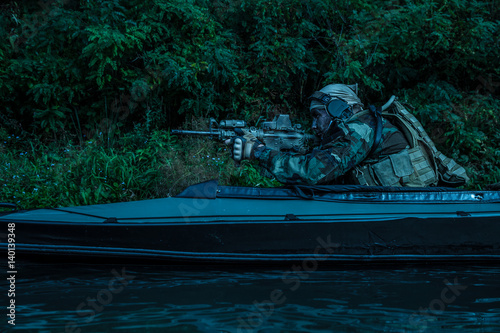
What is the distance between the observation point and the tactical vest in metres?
4.08

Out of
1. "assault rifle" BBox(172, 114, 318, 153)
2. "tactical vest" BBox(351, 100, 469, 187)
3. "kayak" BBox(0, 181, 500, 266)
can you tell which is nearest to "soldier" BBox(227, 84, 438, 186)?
"tactical vest" BBox(351, 100, 469, 187)

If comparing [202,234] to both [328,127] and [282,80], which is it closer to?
[328,127]

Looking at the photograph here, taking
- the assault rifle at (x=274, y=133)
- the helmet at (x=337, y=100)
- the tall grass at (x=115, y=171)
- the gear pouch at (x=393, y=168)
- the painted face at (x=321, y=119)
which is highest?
the helmet at (x=337, y=100)

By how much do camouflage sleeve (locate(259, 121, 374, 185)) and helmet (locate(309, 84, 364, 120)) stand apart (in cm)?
21

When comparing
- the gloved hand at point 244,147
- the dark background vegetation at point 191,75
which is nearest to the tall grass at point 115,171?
the dark background vegetation at point 191,75

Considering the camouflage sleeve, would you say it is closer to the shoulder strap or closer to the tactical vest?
the shoulder strap

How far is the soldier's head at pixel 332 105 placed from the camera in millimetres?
4219

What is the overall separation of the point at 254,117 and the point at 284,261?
396 centimetres

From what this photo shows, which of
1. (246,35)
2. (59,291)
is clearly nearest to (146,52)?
(246,35)

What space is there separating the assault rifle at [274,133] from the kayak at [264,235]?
64 cm

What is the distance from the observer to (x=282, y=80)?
759 cm

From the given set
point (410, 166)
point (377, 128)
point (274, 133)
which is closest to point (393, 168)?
point (410, 166)

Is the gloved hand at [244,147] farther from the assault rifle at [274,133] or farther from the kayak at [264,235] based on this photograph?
the kayak at [264,235]

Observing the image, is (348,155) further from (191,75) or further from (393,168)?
(191,75)
